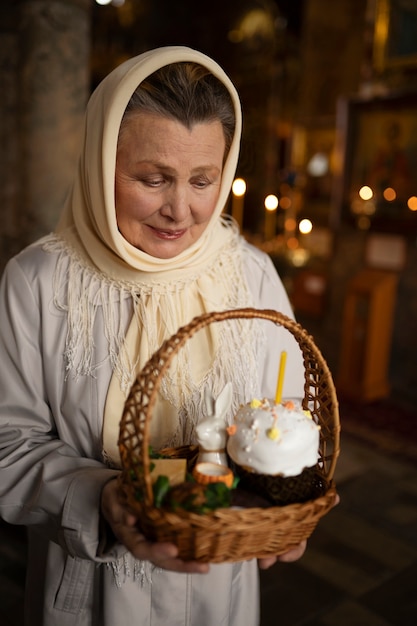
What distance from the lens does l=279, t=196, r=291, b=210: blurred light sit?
6.65 meters

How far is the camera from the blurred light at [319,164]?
6.45 metres

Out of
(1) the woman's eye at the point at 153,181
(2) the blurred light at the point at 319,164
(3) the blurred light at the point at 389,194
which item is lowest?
(1) the woman's eye at the point at 153,181

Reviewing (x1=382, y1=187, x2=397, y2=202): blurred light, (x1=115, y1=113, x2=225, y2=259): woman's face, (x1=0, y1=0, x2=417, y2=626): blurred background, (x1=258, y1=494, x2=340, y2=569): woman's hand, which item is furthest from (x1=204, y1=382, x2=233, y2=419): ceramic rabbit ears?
(x1=382, y1=187, x2=397, y2=202): blurred light

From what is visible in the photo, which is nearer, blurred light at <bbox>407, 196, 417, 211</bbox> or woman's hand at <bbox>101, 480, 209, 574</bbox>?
woman's hand at <bbox>101, 480, 209, 574</bbox>

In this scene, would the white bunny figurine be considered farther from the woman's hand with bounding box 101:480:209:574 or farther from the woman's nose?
the woman's nose

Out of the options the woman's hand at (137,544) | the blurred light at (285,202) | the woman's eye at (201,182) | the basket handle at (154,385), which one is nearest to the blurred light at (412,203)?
the blurred light at (285,202)

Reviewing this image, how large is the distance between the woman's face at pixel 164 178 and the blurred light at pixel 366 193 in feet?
15.3

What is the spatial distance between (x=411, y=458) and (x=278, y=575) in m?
1.85

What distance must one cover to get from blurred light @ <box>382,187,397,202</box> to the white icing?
191 inches

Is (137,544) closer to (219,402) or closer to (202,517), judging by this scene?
(202,517)

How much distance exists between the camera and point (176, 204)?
1.27m

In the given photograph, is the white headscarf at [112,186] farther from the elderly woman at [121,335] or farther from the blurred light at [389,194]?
the blurred light at [389,194]

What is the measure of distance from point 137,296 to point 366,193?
4750mm

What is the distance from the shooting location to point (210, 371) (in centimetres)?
146
